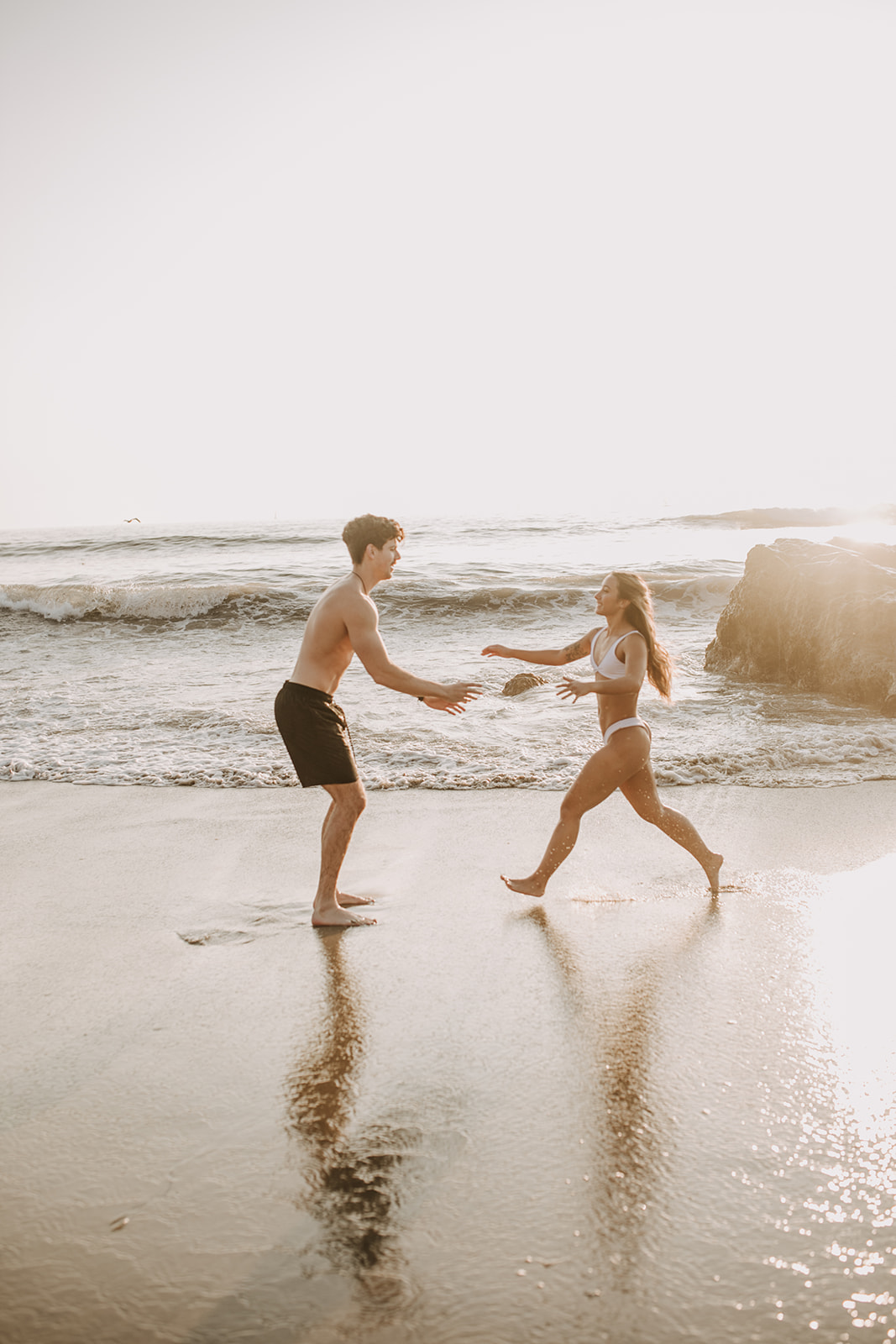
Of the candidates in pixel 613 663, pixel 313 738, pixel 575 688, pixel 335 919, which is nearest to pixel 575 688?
pixel 575 688

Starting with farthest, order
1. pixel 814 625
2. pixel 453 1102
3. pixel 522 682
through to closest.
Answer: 1. pixel 814 625
2. pixel 522 682
3. pixel 453 1102

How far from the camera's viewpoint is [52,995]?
360 centimetres

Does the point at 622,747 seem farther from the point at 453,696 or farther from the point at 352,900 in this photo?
the point at 352,900

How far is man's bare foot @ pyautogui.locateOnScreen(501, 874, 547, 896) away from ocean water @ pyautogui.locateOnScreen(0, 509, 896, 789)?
2.05 m

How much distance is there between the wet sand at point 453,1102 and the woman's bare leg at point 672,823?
0.17 metres

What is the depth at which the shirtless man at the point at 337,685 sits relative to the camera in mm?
4305

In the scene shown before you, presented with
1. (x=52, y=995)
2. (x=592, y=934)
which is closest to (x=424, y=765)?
(x=592, y=934)

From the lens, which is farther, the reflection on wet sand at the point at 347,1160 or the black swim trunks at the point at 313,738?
the black swim trunks at the point at 313,738

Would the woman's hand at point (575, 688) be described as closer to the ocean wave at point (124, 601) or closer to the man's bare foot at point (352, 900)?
the man's bare foot at point (352, 900)

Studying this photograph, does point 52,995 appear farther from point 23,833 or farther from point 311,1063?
point 23,833

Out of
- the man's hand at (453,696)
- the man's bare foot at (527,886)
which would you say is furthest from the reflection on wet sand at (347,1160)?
the man's hand at (453,696)

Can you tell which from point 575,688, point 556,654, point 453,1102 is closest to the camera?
point 453,1102

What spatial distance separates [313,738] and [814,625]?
6859mm

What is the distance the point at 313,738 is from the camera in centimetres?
443
